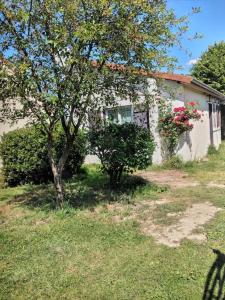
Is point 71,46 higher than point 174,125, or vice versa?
point 71,46

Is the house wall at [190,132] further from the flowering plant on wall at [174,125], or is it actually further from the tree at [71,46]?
the tree at [71,46]

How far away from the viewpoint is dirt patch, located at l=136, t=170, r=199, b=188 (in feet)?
28.8

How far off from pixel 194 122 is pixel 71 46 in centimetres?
832

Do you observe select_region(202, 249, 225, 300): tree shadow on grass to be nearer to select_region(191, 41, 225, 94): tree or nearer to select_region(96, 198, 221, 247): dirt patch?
select_region(96, 198, 221, 247): dirt patch

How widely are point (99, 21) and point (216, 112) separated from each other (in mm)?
14118

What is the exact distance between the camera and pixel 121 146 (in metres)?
7.66

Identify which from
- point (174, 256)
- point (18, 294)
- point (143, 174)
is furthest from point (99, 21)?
point (143, 174)

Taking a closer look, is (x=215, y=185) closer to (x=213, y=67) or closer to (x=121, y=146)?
(x=121, y=146)

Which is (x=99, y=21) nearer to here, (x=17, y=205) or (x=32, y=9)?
(x=32, y=9)

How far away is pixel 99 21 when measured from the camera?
570 centimetres

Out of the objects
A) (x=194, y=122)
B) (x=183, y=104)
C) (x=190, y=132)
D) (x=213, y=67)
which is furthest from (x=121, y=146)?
(x=213, y=67)

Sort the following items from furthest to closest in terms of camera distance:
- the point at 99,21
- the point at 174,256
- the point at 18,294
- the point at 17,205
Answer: the point at 17,205, the point at 99,21, the point at 174,256, the point at 18,294

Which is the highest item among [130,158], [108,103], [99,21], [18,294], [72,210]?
[99,21]

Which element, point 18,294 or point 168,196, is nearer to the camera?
point 18,294
